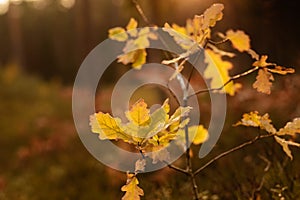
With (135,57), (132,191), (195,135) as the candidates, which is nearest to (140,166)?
(132,191)

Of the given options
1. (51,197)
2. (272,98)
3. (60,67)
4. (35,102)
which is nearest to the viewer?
(51,197)

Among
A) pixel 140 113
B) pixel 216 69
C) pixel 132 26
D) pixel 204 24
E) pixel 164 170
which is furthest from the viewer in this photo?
pixel 164 170

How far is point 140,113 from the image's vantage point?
5.14ft

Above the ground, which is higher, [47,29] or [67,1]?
[67,1]

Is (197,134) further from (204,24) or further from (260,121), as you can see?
(204,24)

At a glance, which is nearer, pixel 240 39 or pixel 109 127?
pixel 109 127

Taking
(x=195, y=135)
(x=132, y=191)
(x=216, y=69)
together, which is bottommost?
(x=132, y=191)

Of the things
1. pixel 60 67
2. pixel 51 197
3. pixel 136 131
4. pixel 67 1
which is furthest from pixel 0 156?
pixel 67 1

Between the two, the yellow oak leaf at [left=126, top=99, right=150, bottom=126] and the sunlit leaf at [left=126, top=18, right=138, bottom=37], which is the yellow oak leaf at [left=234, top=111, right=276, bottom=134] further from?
the sunlit leaf at [left=126, top=18, right=138, bottom=37]

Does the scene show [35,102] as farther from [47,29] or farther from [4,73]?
[47,29]

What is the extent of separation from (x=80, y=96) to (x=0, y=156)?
196 inches

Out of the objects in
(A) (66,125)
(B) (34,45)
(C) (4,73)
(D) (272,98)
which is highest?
(B) (34,45)

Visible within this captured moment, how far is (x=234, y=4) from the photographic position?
16.5 feet

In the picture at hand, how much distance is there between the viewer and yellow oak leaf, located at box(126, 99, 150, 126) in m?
1.56
